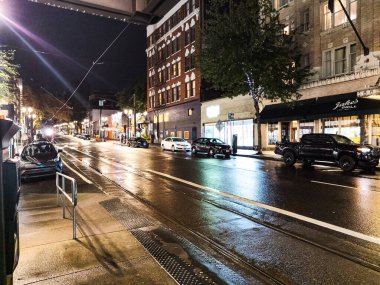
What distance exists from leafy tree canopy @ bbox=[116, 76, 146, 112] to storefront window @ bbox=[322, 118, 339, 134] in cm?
3954

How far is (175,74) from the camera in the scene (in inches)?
1859

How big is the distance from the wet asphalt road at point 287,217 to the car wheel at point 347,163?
6.35 feet

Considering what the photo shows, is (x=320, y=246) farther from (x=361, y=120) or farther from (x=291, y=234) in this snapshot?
(x=361, y=120)

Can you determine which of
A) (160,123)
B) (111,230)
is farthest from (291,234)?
(160,123)

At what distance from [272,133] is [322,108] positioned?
7.35 metres

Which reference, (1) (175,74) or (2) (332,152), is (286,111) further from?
(1) (175,74)

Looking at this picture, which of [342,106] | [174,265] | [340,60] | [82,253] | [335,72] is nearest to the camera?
[174,265]

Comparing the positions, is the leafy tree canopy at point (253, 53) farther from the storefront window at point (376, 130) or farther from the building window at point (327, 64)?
the storefront window at point (376, 130)

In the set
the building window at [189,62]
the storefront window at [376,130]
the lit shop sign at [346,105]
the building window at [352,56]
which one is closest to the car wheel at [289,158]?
the lit shop sign at [346,105]

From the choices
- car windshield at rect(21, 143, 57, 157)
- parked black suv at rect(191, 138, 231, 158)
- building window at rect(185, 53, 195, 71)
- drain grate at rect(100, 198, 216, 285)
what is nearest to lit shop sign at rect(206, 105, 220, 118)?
building window at rect(185, 53, 195, 71)

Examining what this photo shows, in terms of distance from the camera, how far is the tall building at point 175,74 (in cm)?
4191

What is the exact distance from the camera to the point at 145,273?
14.4 ft

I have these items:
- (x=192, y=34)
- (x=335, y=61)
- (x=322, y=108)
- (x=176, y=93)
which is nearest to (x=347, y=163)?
(x=322, y=108)

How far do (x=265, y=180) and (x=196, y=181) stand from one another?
266cm
